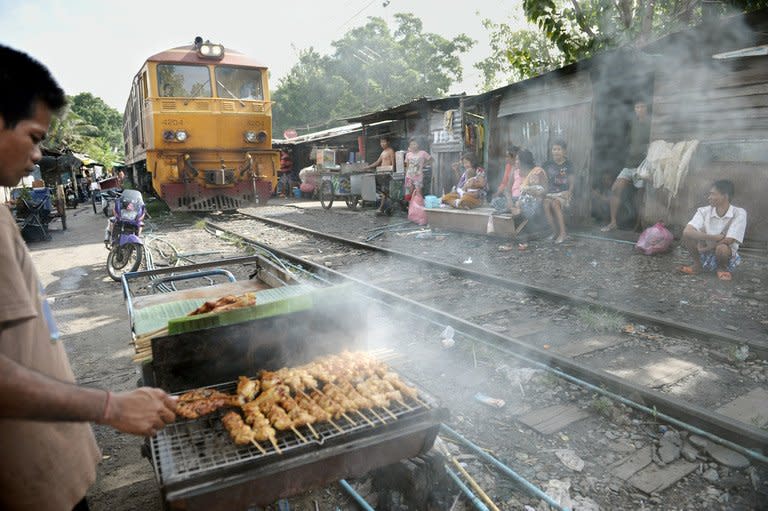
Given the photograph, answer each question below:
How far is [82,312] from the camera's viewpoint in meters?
6.40

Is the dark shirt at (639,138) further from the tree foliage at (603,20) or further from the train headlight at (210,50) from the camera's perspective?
the train headlight at (210,50)

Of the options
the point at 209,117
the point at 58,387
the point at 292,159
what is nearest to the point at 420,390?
the point at 58,387

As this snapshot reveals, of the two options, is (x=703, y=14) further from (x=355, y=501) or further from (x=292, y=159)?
(x=292, y=159)

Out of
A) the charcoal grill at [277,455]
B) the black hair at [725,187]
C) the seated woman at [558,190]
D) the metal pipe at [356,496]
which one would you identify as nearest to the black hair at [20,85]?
the charcoal grill at [277,455]

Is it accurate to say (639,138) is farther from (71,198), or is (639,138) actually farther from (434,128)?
(71,198)

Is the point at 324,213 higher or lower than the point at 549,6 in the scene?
lower

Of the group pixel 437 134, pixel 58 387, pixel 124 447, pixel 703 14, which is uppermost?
pixel 703 14

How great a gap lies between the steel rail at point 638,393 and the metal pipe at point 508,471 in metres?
1.27

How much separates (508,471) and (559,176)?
8.00 metres

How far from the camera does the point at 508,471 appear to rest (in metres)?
2.88

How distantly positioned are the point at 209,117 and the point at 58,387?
1359 centimetres

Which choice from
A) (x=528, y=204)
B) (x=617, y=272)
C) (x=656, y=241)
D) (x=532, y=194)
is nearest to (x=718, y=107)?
(x=656, y=241)

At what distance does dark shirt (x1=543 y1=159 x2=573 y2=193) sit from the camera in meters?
9.73

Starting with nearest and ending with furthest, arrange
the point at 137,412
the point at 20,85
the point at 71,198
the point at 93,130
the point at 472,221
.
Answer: the point at 20,85, the point at 137,412, the point at 472,221, the point at 71,198, the point at 93,130
